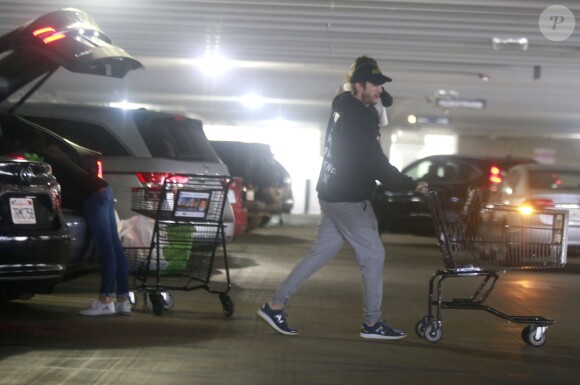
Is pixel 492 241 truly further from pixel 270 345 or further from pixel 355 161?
pixel 270 345

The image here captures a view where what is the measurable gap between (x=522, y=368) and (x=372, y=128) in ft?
6.94

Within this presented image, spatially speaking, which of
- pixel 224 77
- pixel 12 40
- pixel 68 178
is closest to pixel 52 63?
pixel 12 40

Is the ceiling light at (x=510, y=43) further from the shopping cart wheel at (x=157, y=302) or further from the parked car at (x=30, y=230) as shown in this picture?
the parked car at (x=30, y=230)

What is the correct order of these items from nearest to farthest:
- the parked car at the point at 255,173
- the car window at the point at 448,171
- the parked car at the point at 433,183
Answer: the parked car at the point at 433,183 → the car window at the point at 448,171 → the parked car at the point at 255,173

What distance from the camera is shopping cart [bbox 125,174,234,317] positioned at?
8922 mm

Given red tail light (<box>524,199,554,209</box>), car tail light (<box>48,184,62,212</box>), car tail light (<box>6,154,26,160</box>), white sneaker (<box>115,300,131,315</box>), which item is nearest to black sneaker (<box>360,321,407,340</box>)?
white sneaker (<box>115,300,131,315</box>)

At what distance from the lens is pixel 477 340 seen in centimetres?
830

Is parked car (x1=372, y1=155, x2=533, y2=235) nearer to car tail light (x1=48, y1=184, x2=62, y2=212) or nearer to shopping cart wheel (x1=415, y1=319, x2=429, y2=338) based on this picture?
shopping cart wheel (x1=415, y1=319, x2=429, y2=338)

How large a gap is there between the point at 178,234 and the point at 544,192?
7.25 metres

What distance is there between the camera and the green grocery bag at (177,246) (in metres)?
9.10

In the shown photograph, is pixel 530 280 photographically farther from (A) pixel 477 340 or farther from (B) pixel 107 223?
(B) pixel 107 223

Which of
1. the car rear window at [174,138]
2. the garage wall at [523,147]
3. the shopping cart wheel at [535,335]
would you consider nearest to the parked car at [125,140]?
the car rear window at [174,138]

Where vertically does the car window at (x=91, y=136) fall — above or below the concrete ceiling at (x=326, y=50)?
below

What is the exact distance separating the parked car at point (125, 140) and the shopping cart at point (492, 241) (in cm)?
460
